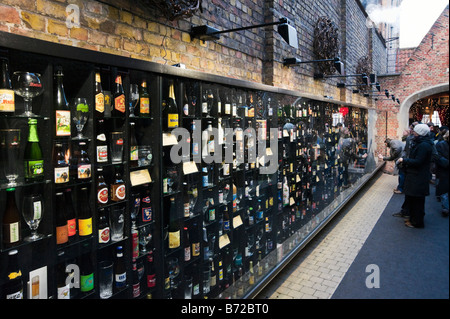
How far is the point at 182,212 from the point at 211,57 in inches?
68.3

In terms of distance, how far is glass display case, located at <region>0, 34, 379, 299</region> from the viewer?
66.3 inches

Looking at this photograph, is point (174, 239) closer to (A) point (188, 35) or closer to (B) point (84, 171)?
(B) point (84, 171)

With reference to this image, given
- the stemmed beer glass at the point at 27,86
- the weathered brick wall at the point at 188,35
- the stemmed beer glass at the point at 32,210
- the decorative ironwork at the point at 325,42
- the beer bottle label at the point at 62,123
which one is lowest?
the stemmed beer glass at the point at 32,210

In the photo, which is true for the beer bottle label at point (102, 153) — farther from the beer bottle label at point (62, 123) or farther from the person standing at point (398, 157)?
the person standing at point (398, 157)

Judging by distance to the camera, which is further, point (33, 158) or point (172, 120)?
point (172, 120)

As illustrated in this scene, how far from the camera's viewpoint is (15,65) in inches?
64.2

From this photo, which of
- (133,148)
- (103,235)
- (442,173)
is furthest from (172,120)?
(442,173)

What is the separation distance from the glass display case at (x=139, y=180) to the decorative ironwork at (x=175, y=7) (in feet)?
2.19

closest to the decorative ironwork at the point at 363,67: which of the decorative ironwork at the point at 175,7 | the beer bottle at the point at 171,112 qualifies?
the decorative ironwork at the point at 175,7

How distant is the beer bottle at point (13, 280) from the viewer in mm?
1620

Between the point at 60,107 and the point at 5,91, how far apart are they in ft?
1.04

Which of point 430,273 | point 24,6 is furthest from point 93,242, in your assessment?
point 430,273

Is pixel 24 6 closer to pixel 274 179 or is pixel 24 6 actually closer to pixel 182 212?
pixel 182 212

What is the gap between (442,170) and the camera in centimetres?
52
